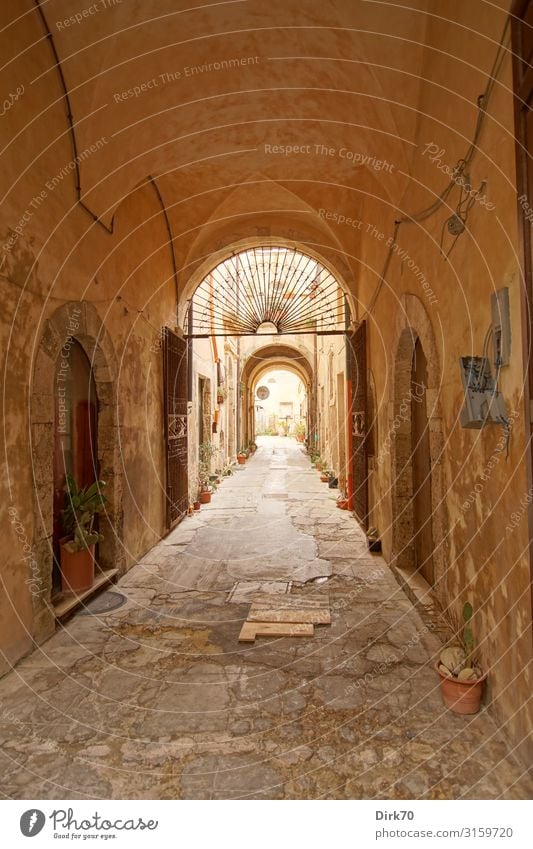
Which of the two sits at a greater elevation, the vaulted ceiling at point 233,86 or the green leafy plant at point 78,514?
the vaulted ceiling at point 233,86

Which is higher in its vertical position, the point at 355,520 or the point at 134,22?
the point at 134,22

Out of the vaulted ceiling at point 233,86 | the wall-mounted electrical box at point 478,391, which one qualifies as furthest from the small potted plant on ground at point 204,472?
the wall-mounted electrical box at point 478,391

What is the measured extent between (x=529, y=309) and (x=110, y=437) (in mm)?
3967

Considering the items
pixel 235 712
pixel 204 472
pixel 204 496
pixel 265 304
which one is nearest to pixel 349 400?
pixel 265 304

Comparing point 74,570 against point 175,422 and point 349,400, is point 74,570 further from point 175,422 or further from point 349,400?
point 349,400

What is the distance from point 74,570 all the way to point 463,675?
316cm

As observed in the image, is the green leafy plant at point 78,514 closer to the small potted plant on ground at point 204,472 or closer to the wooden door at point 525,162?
the wooden door at point 525,162

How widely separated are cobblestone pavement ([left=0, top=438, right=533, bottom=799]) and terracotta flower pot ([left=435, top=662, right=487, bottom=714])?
0.18 feet

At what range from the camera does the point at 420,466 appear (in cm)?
471

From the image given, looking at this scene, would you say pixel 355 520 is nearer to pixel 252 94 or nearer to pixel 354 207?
pixel 354 207

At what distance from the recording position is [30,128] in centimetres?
329

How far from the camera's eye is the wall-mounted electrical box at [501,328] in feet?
7.54

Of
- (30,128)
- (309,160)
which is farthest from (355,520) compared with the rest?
(30,128)

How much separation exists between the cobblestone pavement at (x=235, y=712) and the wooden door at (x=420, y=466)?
471mm
